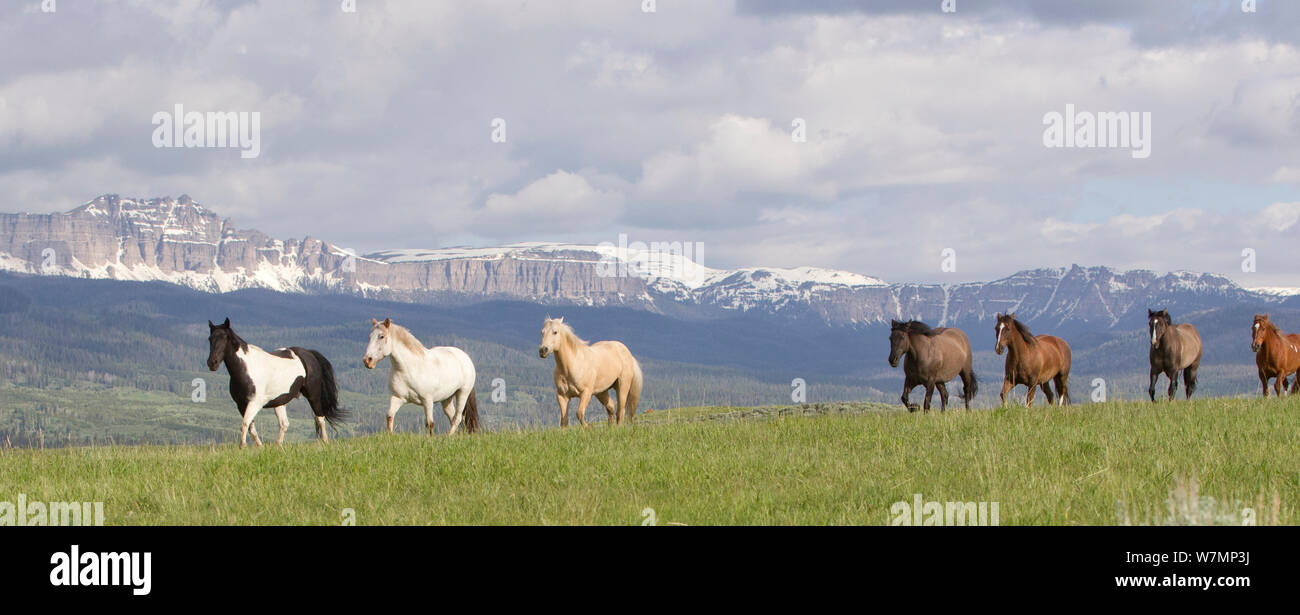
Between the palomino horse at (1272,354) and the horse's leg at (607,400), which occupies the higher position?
the palomino horse at (1272,354)

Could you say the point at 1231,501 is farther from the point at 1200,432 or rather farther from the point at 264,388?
the point at 264,388

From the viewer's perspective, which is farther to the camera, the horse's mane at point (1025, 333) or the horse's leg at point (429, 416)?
the horse's mane at point (1025, 333)

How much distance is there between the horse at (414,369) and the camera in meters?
20.8

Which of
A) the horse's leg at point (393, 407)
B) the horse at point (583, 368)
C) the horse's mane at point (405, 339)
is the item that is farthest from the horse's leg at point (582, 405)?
the horse's leg at point (393, 407)

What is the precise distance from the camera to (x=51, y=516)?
11.9m

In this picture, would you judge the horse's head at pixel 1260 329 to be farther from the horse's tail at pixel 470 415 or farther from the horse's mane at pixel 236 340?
the horse's mane at pixel 236 340

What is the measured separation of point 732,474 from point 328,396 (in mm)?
12426

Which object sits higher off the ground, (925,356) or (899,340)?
(899,340)

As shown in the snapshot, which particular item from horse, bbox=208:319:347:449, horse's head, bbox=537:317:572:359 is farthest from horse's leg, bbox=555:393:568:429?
horse, bbox=208:319:347:449

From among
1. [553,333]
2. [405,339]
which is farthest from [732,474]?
[405,339]

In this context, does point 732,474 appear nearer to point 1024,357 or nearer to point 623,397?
point 623,397

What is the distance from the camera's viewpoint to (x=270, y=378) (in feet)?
68.5

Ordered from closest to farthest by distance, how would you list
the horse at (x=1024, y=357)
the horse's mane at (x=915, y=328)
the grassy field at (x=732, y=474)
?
the grassy field at (x=732, y=474), the horse's mane at (x=915, y=328), the horse at (x=1024, y=357)

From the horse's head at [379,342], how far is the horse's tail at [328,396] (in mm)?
1620
